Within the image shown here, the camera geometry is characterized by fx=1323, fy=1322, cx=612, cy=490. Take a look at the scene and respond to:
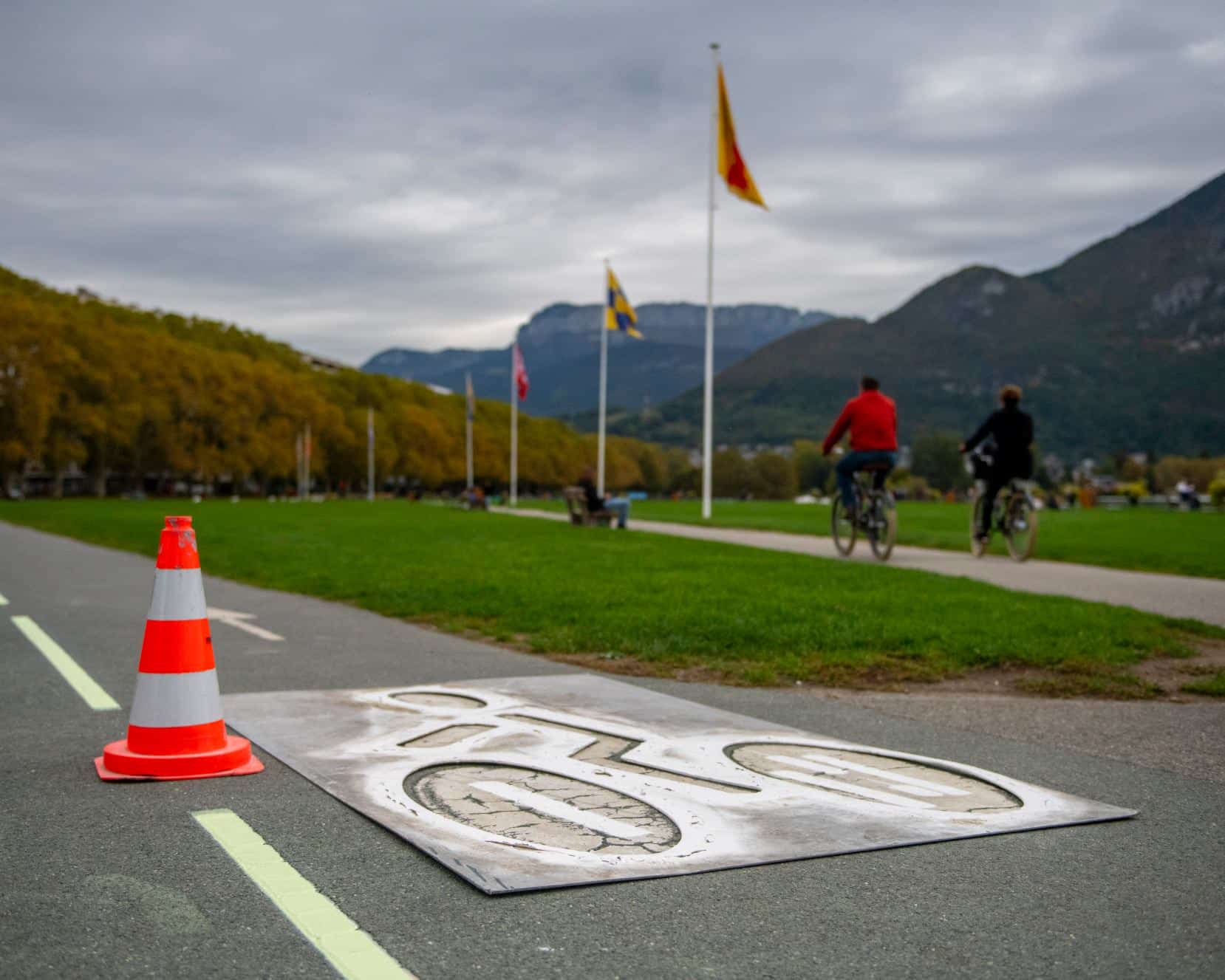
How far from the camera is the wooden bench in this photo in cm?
2809

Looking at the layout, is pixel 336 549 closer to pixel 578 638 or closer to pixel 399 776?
pixel 578 638

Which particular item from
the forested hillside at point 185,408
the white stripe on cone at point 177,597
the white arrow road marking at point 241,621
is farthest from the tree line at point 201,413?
the white stripe on cone at point 177,597

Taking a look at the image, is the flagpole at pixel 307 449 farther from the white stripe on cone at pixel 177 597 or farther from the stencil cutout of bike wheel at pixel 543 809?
the stencil cutout of bike wheel at pixel 543 809

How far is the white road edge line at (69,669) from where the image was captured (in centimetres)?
669

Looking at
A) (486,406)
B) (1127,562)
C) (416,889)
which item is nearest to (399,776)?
(416,889)

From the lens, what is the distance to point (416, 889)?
3600mm

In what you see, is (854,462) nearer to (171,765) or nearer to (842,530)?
(842,530)

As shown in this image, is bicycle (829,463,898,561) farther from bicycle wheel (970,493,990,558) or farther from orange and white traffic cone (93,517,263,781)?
orange and white traffic cone (93,517,263,781)

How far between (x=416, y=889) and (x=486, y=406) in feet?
498

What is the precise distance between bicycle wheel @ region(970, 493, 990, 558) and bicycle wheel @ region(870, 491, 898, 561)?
3.87 ft

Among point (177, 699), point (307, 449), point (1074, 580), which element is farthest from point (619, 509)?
point (307, 449)

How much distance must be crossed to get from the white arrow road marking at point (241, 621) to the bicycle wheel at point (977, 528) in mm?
9251

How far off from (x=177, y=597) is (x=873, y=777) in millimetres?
2862

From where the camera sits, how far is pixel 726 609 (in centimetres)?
1048
